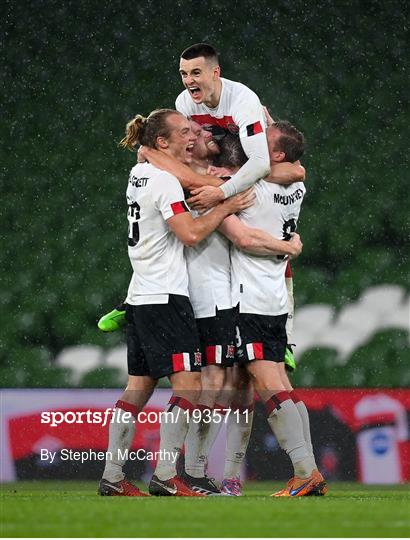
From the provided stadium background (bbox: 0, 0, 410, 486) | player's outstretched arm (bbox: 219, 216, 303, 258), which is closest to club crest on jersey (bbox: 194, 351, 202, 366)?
player's outstretched arm (bbox: 219, 216, 303, 258)

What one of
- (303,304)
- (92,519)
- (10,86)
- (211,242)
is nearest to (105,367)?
(303,304)

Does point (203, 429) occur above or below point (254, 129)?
below

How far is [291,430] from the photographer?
5215 millimetres

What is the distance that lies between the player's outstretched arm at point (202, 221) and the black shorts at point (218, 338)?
0.41m

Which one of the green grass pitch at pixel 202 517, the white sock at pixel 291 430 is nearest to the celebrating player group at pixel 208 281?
the white sock at pixel 291 430

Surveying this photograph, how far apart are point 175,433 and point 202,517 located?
111 centimetres

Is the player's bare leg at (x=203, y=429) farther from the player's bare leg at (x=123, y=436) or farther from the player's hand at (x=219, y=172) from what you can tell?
the player's hand at (x=219, y=172)

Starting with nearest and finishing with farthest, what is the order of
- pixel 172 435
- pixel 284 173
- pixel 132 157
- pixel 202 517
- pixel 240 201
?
1. pixel 202 517
2. pixel 172 435
3. pixel 240 201
4. pixel 284 173
5. pixel 132 157

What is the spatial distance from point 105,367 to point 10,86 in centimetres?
240

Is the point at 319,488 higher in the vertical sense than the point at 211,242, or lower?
lower

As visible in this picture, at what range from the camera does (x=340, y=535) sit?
3.55 m

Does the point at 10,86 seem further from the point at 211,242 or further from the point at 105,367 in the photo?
the point at 211,242

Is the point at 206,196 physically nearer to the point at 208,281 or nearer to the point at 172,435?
the point at 208,281

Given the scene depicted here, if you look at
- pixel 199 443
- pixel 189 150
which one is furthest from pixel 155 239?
pixel 199 443
